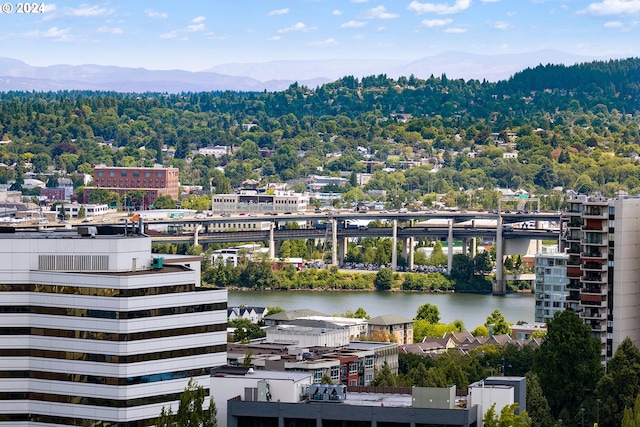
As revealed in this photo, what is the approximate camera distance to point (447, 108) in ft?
561

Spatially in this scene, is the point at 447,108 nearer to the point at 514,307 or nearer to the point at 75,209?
the point at 75,209

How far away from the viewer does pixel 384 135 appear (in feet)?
473

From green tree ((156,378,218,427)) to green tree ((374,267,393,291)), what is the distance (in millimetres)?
49460

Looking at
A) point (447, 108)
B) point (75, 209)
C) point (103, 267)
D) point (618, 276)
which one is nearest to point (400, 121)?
point (447, 108)

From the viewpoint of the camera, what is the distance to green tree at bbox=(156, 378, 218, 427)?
24656 millimetres

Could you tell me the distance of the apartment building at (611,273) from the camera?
36781mm

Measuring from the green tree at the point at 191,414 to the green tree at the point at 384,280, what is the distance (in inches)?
1947

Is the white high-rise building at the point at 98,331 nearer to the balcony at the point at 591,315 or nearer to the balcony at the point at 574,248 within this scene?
the balcony at the point at 591,315

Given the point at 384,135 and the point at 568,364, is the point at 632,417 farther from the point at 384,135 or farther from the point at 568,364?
the point at 384,135

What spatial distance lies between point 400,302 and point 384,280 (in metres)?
7.89

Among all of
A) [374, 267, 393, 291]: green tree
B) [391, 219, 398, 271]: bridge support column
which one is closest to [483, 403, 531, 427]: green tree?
[374, 267, 393, 291]: green tree

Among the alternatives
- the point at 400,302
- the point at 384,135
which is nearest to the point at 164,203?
the point at 400,302

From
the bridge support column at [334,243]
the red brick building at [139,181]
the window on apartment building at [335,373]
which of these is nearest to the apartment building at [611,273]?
the window on apartment building at [335,373]

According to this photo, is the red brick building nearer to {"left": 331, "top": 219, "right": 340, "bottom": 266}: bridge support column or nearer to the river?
{"left": 331, "top": 219, "right": 340, "bottom": 266}: bridge support column
